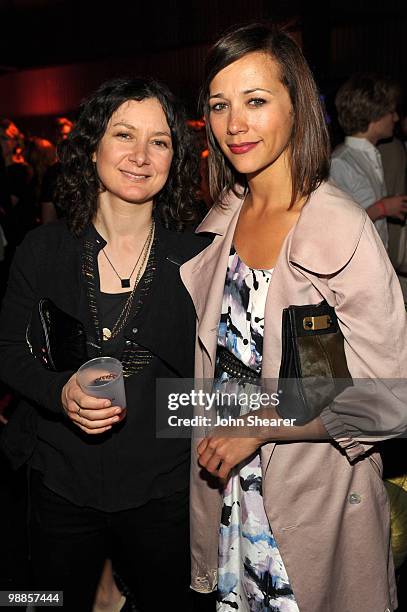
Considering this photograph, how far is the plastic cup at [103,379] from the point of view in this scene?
1401mm

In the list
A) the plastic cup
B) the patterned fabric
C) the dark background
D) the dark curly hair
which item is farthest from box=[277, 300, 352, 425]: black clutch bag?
the dark background

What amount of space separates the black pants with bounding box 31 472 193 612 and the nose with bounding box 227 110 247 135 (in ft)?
3.38

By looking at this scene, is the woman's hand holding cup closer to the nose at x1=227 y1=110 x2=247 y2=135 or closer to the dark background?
the nose at x1=227 y1=110 x2=247 y2=135

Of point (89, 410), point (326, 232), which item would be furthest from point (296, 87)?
point (89, 410)

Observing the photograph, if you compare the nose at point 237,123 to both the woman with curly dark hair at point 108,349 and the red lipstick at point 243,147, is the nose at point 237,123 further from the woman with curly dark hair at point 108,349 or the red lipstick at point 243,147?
the woman with curly dark hair at point 108,349

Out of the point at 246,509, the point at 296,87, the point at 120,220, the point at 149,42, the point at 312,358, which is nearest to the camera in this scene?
the point at 312,358

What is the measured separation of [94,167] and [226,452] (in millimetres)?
942

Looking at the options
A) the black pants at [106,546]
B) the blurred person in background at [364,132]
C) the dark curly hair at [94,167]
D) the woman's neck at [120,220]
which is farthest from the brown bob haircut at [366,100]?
the black pants at [106,546]

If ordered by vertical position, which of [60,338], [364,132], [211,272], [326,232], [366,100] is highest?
[366,100]

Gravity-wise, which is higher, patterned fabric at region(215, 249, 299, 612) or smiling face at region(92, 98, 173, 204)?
smiling face at region(92, 98, 173, 204)

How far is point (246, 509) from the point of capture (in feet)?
5.12

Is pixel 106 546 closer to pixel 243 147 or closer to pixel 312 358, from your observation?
pixel 312 358

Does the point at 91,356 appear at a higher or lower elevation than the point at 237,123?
lower

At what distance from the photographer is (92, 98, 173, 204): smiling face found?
1647mm
